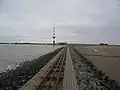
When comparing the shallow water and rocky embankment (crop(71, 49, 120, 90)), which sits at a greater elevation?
rocky embankment (crop(71, 49, 120, 90))

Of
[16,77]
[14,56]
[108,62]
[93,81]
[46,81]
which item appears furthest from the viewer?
[14,56]

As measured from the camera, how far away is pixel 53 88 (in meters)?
8.46

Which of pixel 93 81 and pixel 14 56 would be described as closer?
Answer: pixel 93 81

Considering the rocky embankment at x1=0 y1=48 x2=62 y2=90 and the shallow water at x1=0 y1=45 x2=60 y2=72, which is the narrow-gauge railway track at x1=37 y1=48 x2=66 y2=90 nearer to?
the rocky embankment at x1=0 y1=48 x2=62 y2=90

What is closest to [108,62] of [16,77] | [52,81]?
[16,77]

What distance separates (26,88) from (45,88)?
0.84m

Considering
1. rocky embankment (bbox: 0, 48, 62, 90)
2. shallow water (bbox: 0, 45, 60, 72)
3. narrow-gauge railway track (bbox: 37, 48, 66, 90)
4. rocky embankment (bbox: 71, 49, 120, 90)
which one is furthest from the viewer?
shallow water (bbox: 0, 45, 60, 72)

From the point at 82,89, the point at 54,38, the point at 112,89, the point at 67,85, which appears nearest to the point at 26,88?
the point at 67,85

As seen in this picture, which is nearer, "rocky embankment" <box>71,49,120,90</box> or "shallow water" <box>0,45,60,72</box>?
"rocky embankment" <box>71,49,120,90</box>

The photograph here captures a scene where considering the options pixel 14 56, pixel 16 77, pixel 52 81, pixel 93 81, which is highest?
pixel 52 81

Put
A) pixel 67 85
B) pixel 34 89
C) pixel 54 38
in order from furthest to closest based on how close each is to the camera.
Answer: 1. pixel 54 38
2. pixel 67 85
3. pixel 34 89

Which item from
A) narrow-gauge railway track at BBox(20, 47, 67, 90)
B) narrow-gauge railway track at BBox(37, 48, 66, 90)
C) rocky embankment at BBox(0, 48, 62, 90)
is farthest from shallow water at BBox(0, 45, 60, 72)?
narrow-gauge railway track at BBox(37, 48, 66, 90)

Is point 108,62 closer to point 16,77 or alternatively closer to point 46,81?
point 16,77

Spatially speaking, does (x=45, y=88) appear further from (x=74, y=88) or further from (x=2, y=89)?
(x=2, y=89)
